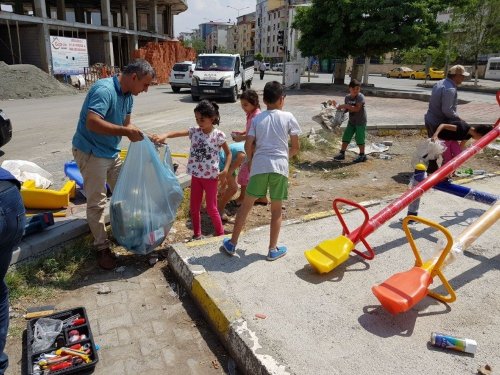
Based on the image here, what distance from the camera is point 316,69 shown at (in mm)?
52250

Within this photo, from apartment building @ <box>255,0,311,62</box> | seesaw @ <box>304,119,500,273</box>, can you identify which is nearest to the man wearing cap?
seesaw @ <box>304,119,500,273</box>

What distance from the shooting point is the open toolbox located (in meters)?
2.24

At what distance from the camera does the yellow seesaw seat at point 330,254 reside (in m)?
2.80

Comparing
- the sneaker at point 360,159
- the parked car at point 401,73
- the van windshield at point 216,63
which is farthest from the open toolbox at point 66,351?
the parked car at point 401,73

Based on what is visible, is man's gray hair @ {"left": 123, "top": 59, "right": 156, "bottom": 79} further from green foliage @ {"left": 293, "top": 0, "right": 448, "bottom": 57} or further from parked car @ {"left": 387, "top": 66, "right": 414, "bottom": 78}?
parked car @ {"left": 387, "top": 66, "right": 414, "bottom": 78}

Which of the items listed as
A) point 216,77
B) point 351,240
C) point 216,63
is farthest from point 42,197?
point 216,63

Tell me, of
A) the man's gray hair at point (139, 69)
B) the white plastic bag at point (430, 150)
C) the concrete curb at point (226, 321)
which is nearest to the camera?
the concrete curb at point (226, 321)

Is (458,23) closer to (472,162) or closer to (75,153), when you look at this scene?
(472,162)

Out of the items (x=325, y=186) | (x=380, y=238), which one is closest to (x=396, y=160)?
(x=325, y=186)

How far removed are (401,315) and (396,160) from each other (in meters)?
5.26

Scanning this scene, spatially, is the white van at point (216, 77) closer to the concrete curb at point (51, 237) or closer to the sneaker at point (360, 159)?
the sneaker at point (360, 159)

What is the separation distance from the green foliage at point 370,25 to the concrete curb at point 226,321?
64.7 feet

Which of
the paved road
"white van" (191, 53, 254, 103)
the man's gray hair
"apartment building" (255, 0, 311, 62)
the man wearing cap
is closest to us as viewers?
the man's gray hair

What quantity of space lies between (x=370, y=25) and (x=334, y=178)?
1679 centimetres
